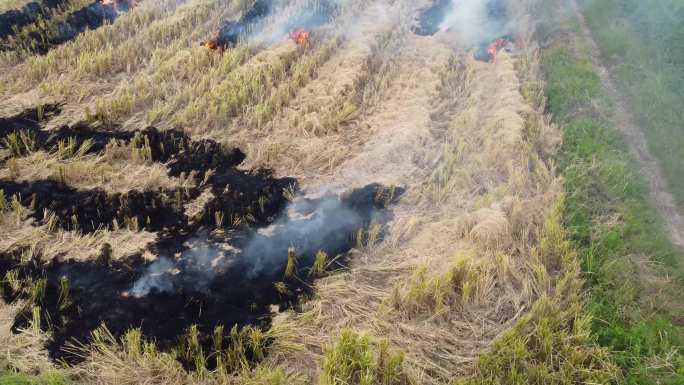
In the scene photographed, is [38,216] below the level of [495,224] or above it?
above

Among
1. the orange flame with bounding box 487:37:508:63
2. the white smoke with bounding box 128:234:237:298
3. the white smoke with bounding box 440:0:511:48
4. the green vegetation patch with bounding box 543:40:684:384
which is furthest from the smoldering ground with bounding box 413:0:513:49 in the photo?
the white smoke with bounding box 128:234:237:298

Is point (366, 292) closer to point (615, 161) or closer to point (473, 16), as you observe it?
point (615, 161)

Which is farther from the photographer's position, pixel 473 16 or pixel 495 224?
pixel 473 16

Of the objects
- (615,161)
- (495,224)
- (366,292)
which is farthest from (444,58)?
(366,292)

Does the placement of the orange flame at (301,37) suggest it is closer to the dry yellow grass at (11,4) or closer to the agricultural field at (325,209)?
the agricultural field at (325,209)

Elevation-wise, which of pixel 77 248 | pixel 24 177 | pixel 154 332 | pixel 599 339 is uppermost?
pixel 24 177

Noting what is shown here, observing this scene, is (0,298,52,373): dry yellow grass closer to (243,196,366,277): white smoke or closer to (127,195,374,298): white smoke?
(127,195,374,298): white smoke

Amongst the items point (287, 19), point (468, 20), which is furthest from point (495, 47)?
point (287, 19)
